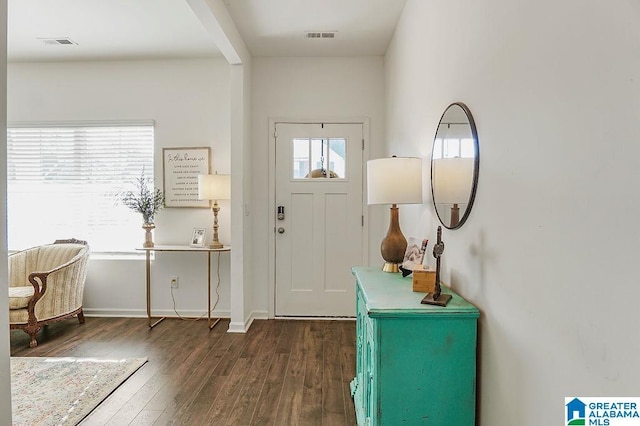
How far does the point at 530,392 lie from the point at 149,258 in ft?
11.7

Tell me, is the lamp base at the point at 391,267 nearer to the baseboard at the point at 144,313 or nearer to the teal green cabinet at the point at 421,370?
the teal green cabinet at the point at 421,370

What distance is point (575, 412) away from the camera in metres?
0.89

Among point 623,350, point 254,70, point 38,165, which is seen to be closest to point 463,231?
point 623,350

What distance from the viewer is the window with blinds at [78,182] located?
12.8 feet

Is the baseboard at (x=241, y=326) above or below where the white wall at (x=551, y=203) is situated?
below

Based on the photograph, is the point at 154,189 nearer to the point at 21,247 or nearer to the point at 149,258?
the point at 149,258

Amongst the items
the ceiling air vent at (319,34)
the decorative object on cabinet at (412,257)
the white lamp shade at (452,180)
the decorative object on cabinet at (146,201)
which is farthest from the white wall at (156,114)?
the white lamp shade at (452,180)

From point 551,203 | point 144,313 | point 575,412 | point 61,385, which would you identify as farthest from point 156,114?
point 575,412

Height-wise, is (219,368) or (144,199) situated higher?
(144,199)

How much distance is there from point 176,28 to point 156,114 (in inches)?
39.8

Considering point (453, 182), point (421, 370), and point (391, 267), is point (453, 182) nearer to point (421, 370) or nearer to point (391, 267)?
point (391, 267)

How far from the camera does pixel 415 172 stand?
6.63 ft

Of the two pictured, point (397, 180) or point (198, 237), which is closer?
point (397, 180)

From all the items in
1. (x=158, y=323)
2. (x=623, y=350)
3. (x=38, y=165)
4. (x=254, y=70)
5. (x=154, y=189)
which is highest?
(x=254, y=70)
